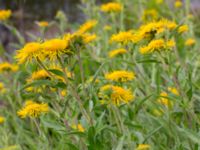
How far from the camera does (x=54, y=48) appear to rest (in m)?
1.23

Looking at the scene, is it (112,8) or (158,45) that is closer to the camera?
(158,45)

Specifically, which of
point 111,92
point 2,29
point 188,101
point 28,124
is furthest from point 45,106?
point 2,29

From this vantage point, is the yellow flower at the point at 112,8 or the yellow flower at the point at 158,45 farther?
the yellow flower at the point at 112,8

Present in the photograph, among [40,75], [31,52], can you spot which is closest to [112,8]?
[40,75]

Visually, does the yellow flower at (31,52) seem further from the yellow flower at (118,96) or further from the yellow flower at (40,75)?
the yellow flower at (118,96)

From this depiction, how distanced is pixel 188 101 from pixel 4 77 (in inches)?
51.7

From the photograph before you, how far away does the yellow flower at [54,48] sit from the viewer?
123cm

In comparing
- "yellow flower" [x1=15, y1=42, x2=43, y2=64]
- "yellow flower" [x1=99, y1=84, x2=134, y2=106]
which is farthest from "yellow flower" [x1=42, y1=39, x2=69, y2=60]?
"yellow flower" [x1=99, y1=84, x2=134, y2=106]

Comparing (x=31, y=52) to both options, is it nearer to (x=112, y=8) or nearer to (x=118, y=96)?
(x=118, y=96)

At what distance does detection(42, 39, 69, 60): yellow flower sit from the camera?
123cm

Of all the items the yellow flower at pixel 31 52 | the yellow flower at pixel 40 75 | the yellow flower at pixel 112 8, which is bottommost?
the yellow flower at pixel 40 75

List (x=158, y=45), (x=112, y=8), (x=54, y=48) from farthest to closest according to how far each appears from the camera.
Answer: (x=112, y=8)
(x=158, y=45)
(x=54, y=48)

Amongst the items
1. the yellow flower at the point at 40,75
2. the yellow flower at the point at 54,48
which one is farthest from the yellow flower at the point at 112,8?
the yellow flower at the point at 54,48

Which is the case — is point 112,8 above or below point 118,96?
above
